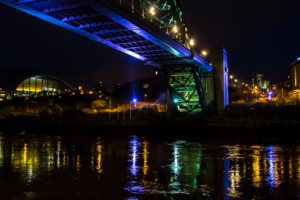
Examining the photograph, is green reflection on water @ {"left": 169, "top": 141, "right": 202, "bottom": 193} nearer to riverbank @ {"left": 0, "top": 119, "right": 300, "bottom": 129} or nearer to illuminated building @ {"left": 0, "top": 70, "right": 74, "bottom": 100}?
riverbank @ {"left": 0, "top": 119, "right": 300, "bottom": 129}

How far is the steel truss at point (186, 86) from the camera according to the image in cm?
3644

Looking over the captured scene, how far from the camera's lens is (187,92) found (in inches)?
1624

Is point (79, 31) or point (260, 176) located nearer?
point (260, 176)

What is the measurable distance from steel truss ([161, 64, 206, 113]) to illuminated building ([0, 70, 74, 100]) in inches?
2949

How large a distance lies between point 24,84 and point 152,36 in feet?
319

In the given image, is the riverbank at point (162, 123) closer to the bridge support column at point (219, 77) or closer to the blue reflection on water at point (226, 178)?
the bridge support column at point (219, 77)

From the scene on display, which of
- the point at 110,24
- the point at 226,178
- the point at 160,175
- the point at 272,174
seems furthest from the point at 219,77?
the point at 160,175

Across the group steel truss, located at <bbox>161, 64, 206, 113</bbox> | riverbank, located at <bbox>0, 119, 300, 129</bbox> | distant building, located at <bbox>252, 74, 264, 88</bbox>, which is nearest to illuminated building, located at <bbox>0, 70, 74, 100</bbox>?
riverbank, located at <bbox>0, 119, 300, 129</bbox>

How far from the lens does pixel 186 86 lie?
39531mm

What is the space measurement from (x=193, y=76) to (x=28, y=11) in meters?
24.5

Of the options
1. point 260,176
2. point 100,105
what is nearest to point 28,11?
point 260,176

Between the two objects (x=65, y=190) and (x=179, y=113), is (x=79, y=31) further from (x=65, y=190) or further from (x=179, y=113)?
(x=179, y=113)

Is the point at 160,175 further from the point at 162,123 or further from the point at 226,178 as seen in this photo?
the point at 162,123

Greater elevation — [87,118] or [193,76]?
[193,76]
